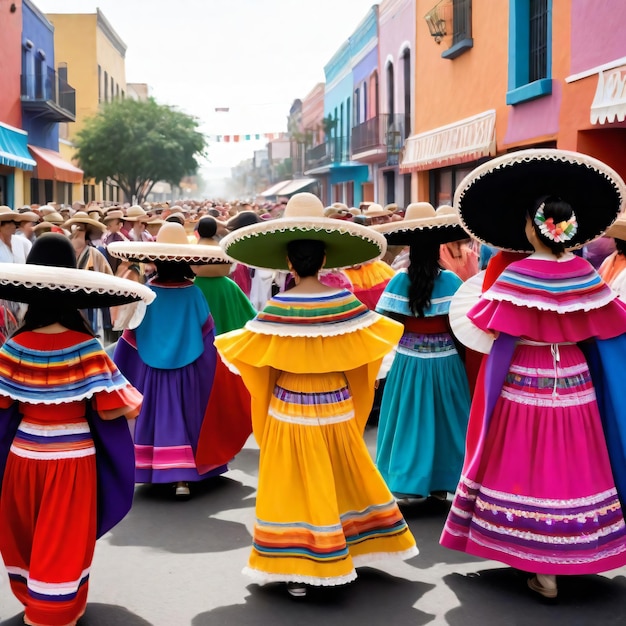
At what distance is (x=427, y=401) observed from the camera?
5711mm

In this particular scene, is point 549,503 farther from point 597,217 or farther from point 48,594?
A: point 48,594

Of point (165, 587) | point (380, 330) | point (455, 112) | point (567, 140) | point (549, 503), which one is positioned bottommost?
point (165, 587)

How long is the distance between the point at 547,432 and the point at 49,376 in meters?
2.21

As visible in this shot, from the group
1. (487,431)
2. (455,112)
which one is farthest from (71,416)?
(455,112)

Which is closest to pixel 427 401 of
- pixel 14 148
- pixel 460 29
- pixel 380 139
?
pixel 460 29

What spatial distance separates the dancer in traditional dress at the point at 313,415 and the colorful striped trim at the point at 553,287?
1.99 feet

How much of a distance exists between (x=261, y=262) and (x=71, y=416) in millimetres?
1329

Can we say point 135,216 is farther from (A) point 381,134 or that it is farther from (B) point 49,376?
(A) point 381,134

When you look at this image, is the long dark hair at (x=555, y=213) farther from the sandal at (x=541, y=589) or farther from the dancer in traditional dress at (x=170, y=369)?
the dancer in traditional dress at (x=170, y=369)

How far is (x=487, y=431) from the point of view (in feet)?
14.1

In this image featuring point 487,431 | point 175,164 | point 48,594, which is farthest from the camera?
point 175,164

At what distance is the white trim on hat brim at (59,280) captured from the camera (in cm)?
362

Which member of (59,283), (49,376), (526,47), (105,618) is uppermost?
(526,47)

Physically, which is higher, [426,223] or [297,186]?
[297,186]
